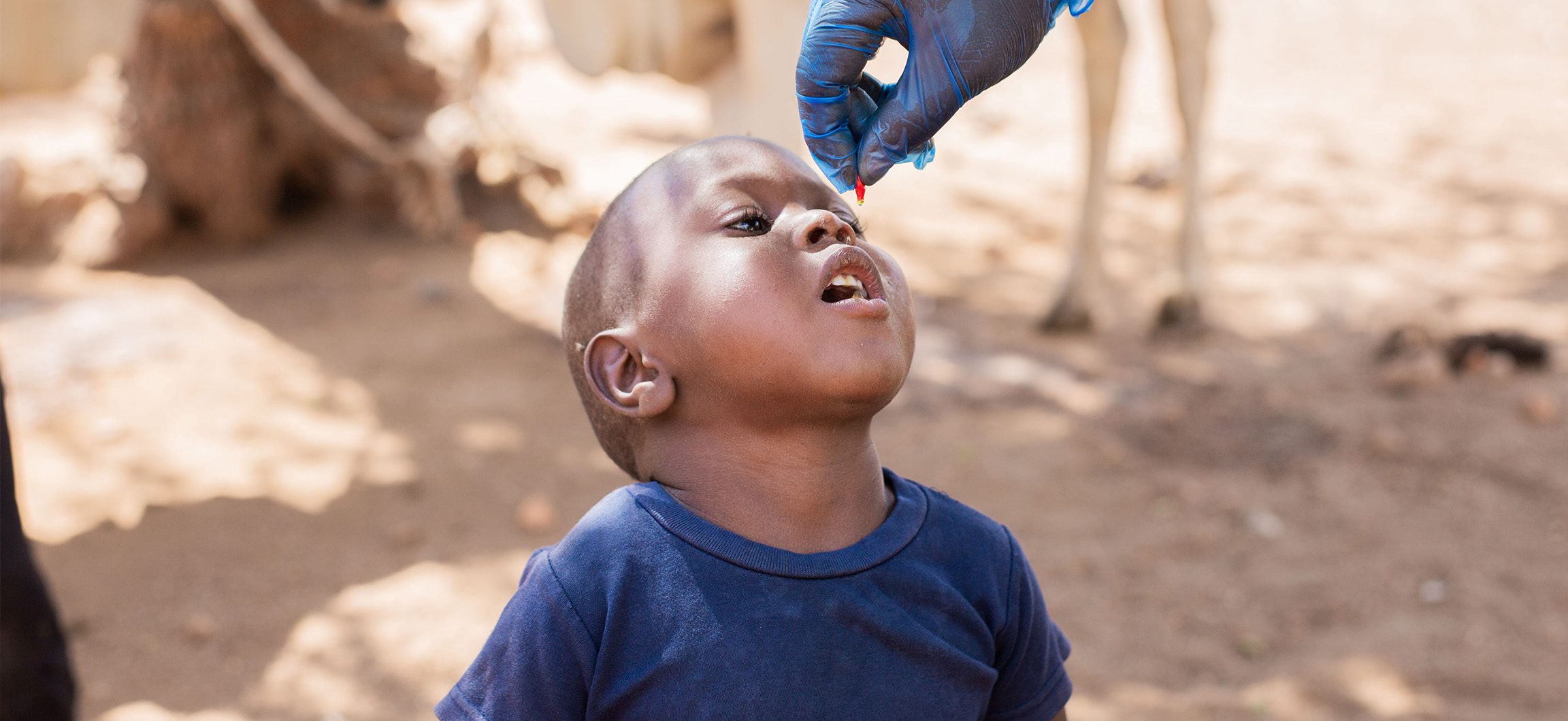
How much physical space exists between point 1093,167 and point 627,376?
408 centimetres

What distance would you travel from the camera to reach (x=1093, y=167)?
5.19m

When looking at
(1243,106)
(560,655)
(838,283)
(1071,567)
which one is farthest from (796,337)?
(1243,106)

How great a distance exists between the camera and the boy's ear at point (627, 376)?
1422 mm

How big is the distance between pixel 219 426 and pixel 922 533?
11.8ft

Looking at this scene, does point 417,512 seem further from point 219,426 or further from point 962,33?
point 962,33

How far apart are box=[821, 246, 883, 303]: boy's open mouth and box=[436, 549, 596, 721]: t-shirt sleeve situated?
434 mm

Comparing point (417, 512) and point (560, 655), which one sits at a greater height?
point (560, 655)

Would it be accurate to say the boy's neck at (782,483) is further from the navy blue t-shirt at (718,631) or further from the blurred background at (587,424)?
the blurred background at (587,424)

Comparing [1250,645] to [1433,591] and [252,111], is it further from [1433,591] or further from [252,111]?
[252,111]

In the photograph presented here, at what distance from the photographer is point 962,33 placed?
52.1 inches

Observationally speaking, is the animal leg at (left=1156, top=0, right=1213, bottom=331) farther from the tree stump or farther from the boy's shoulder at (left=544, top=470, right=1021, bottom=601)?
the boy's shoulder at (left=544, top=470, right=1021, bottom=601)

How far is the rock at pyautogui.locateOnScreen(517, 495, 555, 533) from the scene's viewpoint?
3.71m

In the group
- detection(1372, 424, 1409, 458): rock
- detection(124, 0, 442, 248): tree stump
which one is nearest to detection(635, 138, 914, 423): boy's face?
detection(1372, 424, 1409, 458): rock

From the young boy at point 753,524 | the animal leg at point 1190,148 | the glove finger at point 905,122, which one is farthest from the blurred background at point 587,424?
the glove finger at point 905,122
